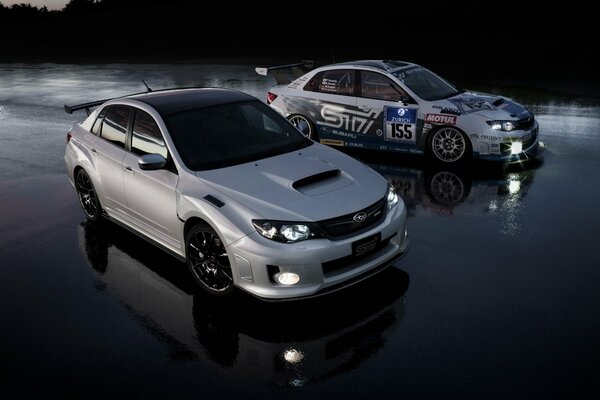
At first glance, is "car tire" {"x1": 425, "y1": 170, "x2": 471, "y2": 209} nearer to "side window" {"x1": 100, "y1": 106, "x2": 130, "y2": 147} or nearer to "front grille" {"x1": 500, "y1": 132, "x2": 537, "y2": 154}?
"front grille" {"x1": 500, "y1": 132, "x2": 537, "y2": 154}

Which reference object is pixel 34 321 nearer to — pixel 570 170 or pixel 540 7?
pixel 570 170

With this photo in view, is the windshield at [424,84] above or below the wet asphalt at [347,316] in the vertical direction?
above

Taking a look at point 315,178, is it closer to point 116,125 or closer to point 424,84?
point 116,125

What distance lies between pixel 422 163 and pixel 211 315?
18.2ft

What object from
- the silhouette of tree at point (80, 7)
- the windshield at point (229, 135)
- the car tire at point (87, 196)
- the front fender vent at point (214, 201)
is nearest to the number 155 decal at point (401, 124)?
the windshield at point (229, 135)

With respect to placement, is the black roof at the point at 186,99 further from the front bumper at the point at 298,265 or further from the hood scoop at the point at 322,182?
the front bumper at the point at 298,265

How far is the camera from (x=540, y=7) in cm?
3072

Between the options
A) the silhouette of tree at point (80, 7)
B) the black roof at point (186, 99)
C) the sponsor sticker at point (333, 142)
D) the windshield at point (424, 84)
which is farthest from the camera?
the silhouette of tree at point (80, 7)

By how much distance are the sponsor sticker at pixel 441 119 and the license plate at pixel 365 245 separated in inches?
179

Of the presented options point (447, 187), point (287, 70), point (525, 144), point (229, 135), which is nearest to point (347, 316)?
point (229, 135)

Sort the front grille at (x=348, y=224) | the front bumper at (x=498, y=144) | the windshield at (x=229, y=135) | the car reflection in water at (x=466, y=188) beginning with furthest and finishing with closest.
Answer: the front bumper at (x=498, y=144)
the car reflection in water at (x=466, y=188)
the windshield at (x=229, y=135)
the front grille at (x=348, y=224)

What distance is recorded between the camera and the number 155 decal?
9.52 metres

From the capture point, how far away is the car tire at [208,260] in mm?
5340

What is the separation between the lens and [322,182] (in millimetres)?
5488
